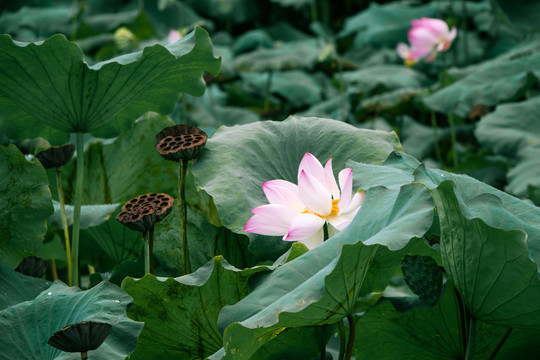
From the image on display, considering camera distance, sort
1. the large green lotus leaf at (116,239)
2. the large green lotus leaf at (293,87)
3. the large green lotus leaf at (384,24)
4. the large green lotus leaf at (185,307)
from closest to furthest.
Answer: the large green lotus leaf at (185,307)
the large green lotus leaf at (116,239)
the large green lotus leaf at (293,87)
the large green lotus leaf at (384,24)

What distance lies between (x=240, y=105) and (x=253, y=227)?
290 centimetres

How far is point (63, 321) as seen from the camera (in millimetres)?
546

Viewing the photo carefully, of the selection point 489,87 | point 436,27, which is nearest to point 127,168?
point 489,87

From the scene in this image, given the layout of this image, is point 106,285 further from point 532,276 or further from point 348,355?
point 532,276

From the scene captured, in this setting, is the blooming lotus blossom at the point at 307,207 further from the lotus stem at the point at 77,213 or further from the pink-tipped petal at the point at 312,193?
the lotus stem at the point at 77,213

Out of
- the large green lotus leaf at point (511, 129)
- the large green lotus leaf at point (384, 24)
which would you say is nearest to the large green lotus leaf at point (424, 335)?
the large green lotus leaf at point (511, 129)

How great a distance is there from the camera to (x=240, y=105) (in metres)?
3.45

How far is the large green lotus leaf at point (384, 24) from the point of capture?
357 cm

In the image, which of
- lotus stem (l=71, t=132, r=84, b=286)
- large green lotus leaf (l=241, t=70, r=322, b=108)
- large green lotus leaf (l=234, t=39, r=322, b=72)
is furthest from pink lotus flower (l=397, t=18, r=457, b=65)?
lotus stem (l=71, t=132, r=84, b=286)

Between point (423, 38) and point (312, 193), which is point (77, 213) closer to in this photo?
point (312, 193)

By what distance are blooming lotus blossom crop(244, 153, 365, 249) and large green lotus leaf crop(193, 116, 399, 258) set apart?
0.06m

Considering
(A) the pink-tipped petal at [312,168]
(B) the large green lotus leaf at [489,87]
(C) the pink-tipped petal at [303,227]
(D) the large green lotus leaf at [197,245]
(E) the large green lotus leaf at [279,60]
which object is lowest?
(E) the large green lotus leaf at [279,60]

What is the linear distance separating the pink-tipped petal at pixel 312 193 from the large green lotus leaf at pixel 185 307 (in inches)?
3.6

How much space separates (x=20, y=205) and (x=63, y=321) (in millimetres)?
210
